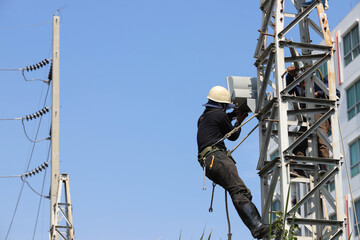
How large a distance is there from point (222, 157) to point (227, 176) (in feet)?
0.98

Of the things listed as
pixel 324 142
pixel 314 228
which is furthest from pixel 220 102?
pixel 314 228

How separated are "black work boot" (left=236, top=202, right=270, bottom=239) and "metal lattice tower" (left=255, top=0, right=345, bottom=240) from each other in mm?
260

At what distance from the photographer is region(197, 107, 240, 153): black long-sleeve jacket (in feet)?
33.4

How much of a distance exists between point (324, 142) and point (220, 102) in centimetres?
149

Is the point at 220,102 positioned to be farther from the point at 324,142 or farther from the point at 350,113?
the point at 350,113

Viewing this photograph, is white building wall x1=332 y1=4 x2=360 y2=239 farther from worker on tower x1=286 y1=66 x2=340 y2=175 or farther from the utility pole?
worker on tower x1=286 y1=66 x2=340 y2=175

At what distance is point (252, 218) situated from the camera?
382 inches

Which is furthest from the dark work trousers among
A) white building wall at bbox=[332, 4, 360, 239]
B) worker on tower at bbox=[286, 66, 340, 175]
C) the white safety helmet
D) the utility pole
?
white building wall at bbox=[332, 4, 360, 239]

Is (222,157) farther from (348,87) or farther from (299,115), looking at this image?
(348,87)

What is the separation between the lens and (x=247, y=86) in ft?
36.1

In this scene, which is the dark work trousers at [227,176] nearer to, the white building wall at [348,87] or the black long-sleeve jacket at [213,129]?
the black long-sleeve jacket at [213,129]

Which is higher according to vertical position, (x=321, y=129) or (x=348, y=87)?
(x=348, y=87)

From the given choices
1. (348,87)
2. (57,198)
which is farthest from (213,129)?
(348,87)

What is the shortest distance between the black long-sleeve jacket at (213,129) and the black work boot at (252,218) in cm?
97
